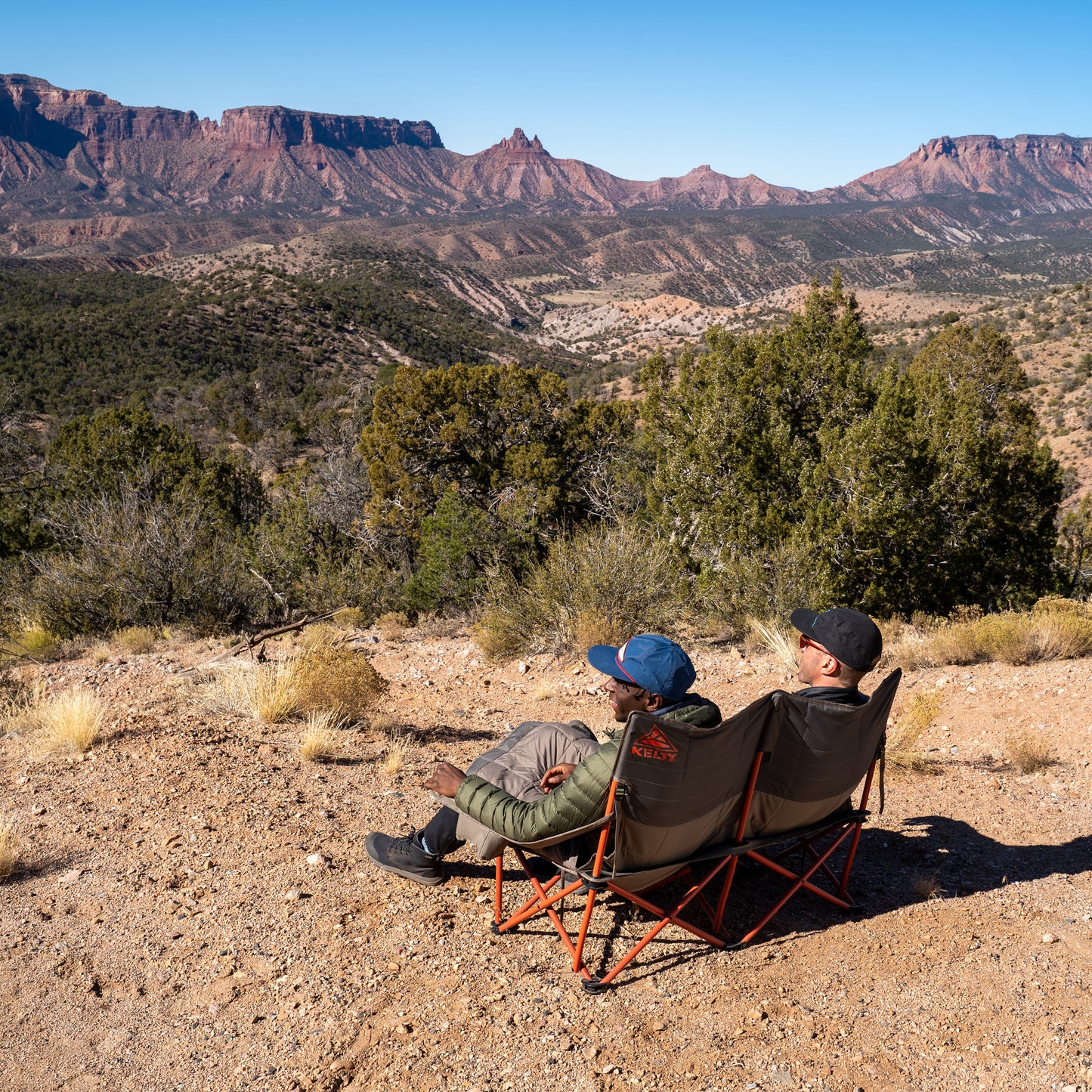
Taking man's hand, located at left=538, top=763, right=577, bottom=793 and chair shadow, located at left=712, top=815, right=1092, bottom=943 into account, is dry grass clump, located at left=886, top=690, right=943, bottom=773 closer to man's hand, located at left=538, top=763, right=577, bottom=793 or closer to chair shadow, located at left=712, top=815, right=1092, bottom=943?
chair shadow, located at left=712, top=815, right=1092, bottom=943

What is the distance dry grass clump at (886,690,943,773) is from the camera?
17.4 feet

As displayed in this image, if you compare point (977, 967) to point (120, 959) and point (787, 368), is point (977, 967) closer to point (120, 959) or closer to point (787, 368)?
point (120, 959)

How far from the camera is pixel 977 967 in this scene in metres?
3.09

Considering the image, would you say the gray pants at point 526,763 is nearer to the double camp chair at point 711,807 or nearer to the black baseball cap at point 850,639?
the double camp chair at point 711,807

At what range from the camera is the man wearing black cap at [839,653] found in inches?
128

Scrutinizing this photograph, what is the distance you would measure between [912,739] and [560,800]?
11.5 ft

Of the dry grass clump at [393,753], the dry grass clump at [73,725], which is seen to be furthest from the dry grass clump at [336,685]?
the dry grass clump at [73,725]

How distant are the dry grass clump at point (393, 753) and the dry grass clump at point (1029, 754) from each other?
4.07 meters

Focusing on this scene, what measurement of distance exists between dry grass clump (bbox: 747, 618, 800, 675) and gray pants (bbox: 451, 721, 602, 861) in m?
4.34

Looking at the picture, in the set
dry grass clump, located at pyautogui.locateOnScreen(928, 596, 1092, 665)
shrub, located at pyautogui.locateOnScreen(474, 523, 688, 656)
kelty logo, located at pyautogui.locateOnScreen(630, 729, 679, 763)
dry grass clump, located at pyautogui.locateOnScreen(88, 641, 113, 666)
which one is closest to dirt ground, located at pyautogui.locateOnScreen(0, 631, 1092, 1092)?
kelty logo, located at pyautogui.locateOnScreen(630, 729, 679, 763)

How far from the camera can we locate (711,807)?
9.93 feet

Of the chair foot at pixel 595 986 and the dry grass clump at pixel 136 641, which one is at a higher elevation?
the chair foot at pixel 595 986

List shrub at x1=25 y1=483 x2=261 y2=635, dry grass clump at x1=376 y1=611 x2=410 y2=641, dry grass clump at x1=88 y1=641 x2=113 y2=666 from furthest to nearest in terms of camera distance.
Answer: dry grass clump at x1=376 y1=611 x2=410 y2=641 → shrub at x1=25 y1=483 x2=261 y2=635 → dry grass clump at x1=88 y1=641 x2=113 y2=666

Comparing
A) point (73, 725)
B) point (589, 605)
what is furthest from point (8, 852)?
point (589, 605)
